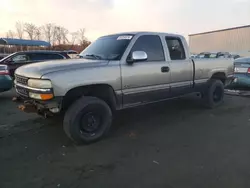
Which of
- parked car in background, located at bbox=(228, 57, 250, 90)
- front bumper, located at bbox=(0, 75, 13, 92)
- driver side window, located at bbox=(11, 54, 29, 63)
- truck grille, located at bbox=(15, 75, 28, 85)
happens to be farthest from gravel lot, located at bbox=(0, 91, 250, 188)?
driver side window, located at bbox=(11, 54, 29, 63)

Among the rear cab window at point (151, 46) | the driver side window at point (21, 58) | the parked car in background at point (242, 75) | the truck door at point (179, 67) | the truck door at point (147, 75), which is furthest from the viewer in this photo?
the driver side window at point (21, 58)

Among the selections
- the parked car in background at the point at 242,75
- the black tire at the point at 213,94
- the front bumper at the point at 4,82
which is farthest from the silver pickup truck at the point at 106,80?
the front bumper at the point at 4,82

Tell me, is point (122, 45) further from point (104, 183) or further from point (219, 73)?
point (219, 73)

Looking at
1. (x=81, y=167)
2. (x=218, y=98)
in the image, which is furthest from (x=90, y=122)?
(x=218, y=98)

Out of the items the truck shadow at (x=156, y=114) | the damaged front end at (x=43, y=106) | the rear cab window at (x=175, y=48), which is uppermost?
the rear cab window at (x=175, y=48)

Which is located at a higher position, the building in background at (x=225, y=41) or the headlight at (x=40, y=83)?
the building in background at (x=225, y=41)

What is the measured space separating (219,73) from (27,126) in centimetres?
516

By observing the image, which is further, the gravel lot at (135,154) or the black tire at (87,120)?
the black tire at (87,120)

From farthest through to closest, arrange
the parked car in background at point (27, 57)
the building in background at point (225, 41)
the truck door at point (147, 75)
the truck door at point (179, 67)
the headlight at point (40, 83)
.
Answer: the building in background at point (225, 41) < the parked car in background at point (27, 57) < the truck door at point (179, 67) < the truck door at point (147, 75) < the headlight at point (40, 83)

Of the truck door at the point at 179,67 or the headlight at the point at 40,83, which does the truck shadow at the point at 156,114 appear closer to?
the truck door at the point at 179,67

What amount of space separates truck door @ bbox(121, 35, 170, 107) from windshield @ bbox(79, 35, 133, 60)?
7.2 inches

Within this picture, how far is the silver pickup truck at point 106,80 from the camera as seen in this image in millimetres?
3654

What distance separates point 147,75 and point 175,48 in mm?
1296

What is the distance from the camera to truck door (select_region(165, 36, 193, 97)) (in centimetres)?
520
